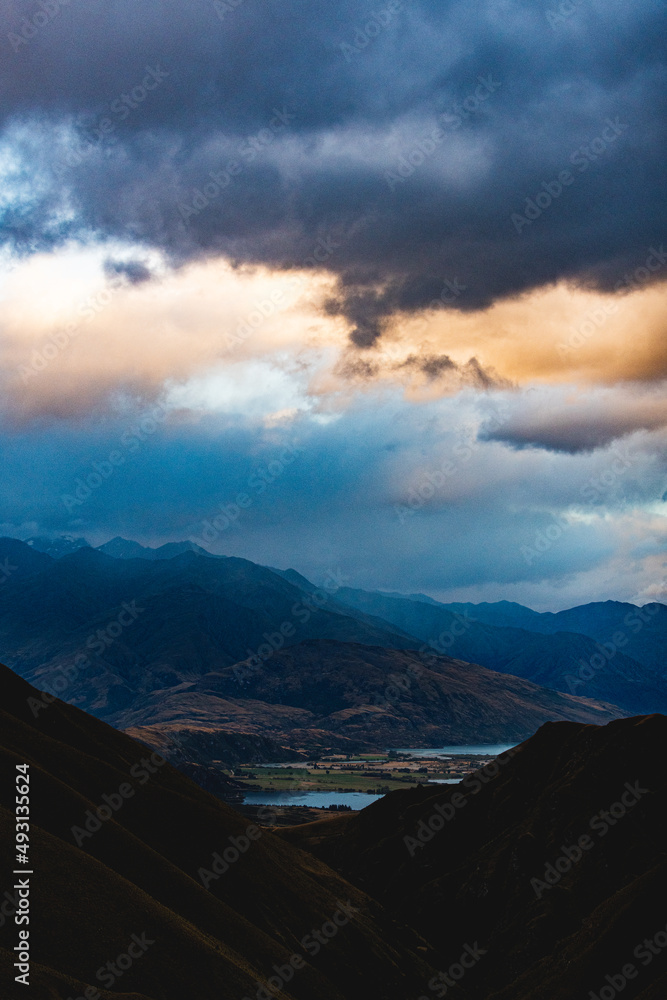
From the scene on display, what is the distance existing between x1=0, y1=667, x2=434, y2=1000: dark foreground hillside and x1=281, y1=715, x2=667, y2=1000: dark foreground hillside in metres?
15.0

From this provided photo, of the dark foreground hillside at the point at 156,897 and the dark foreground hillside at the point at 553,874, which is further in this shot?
the dark foreground hillside at the point at 553,874

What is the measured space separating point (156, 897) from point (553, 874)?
80.7 metres

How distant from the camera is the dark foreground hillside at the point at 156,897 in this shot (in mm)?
89438

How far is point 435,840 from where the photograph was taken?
191250mm

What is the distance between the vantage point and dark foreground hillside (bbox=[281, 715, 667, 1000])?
11275cm

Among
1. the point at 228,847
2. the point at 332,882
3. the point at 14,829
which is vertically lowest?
the point at 332,882

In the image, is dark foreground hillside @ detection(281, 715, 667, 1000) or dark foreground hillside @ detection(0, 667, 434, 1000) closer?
dark foreground hillside @ detection(0, 667, 434, 1000)

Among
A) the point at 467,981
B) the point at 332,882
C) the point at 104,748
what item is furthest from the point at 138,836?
the point at 467,981

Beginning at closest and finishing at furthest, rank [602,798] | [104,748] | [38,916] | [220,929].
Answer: [38,916], [220,929], [104,748], [602,798]

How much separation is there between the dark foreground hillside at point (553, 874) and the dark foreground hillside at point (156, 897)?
49.3ft

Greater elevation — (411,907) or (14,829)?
(14,829)

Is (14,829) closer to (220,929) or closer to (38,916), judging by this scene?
(38,916)

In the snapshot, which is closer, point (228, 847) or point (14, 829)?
point (14, 829)

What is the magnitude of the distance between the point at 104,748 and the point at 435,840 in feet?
277
